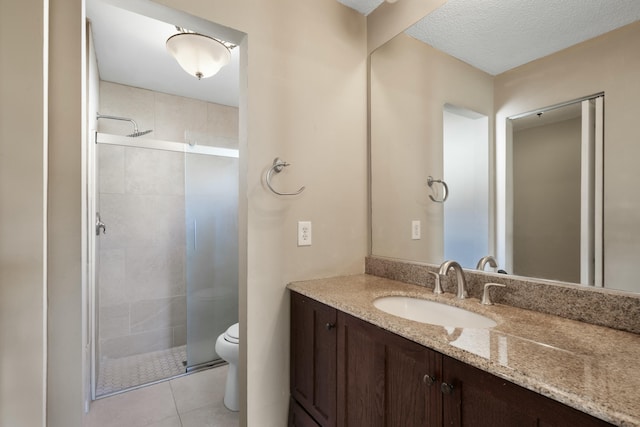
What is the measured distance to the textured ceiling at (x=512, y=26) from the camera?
0.99m

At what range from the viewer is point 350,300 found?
1177mm

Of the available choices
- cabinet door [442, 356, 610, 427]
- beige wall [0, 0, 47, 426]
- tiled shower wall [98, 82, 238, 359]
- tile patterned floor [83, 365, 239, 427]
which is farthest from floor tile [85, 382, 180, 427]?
cabinet door [442, 356, 610, 427]

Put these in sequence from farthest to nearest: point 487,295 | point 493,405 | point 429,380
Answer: point 487,295
point 429,380
point 493,405

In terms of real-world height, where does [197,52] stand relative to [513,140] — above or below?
above

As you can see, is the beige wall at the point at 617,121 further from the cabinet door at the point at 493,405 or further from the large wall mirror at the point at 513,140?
the cabinet door at the point at 493,405

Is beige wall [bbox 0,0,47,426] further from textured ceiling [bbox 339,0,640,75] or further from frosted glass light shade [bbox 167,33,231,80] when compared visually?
textured ceiling [bbox 339,0,640,75]

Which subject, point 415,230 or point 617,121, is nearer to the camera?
point 617,121

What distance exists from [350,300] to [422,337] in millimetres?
380

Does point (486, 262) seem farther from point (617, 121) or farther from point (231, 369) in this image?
point (231, 369)

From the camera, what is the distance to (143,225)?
2.67m

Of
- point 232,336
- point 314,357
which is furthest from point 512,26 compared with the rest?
point 232,336

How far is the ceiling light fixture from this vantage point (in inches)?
64.9

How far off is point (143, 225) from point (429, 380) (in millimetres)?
2636

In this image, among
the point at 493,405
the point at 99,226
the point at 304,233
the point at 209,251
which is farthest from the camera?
the point at 209,251
